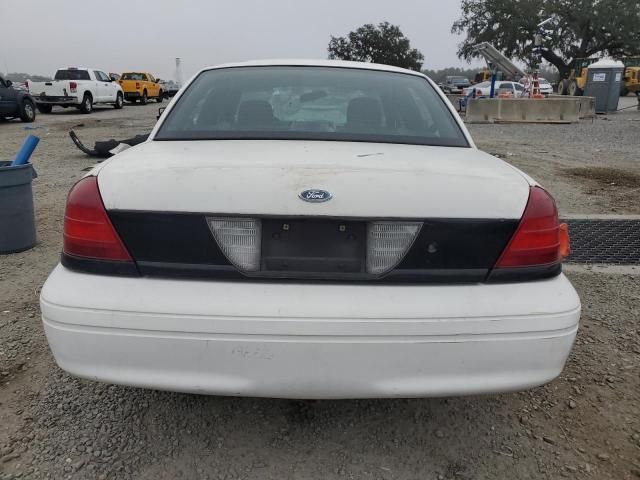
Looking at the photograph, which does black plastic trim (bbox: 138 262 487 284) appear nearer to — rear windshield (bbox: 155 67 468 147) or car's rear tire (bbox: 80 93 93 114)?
rear windshield (bbox: 155 67 468 147)

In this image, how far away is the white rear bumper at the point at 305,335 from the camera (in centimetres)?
172

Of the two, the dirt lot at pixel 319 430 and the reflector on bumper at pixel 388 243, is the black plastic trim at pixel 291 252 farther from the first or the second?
the dirt lot at pixel 319 430

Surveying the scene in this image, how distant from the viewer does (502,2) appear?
48156 mm

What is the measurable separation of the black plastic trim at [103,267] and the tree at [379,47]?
191 feet

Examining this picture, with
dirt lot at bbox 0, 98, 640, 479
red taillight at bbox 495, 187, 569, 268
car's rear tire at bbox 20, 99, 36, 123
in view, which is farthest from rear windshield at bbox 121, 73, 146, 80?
red taillight at bbox 495, 187, 569, 268

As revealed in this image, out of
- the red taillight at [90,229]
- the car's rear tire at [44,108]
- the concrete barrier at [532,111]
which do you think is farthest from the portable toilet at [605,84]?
the red taillight at [90,229]

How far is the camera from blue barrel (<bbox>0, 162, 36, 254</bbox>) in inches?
169

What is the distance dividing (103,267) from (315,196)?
77 centimetres

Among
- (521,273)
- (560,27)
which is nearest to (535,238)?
(521,273)

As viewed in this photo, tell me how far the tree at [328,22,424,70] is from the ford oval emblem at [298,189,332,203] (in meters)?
58.1

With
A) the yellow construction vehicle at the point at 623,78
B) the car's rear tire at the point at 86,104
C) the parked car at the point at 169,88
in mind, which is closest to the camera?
the car's rear tire at the point at 86,104

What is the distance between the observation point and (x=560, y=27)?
48250 mm

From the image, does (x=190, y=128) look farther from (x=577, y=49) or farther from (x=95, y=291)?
(x=577, y=49)

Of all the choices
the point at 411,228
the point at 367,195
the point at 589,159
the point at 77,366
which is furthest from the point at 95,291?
the point at 589,159
